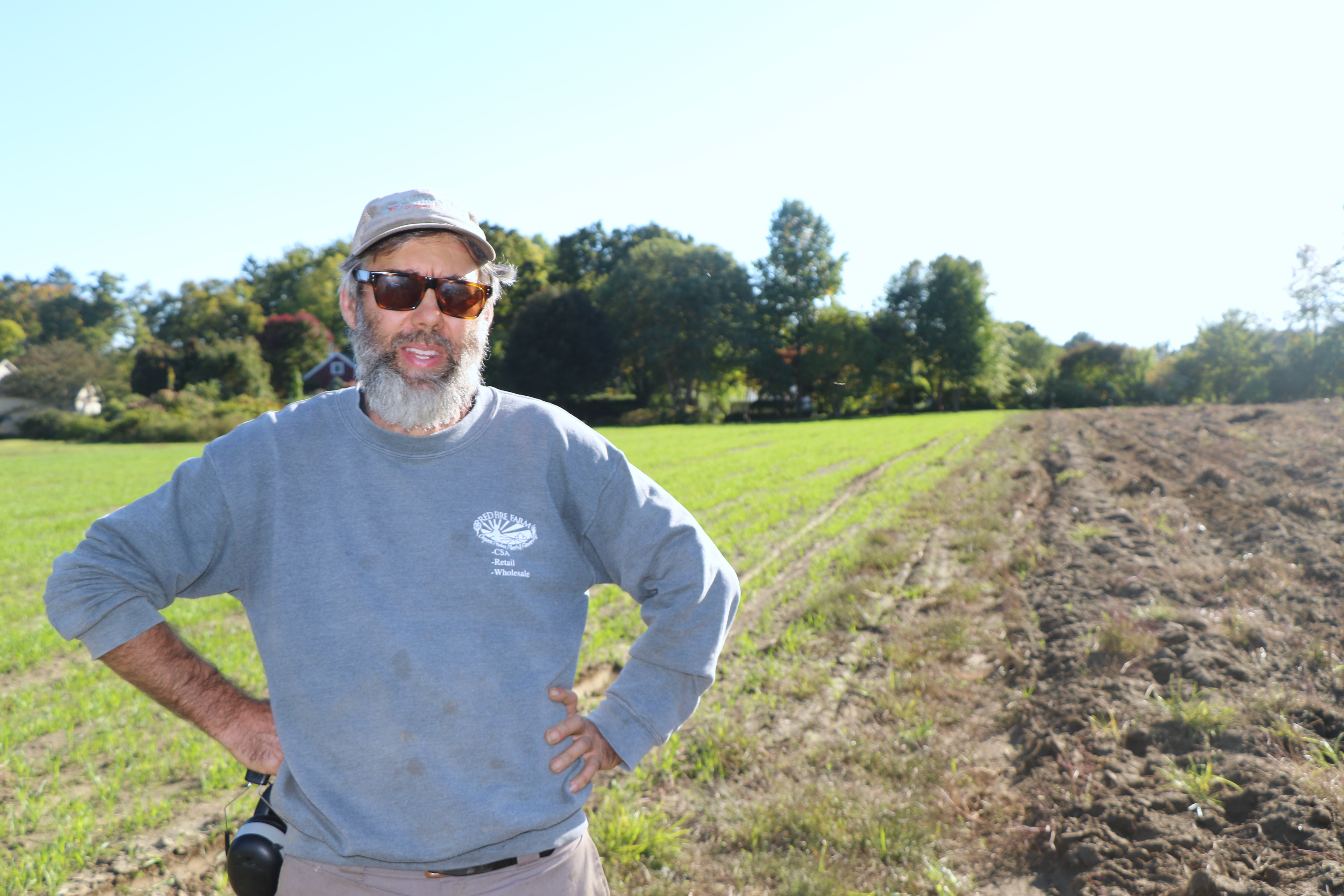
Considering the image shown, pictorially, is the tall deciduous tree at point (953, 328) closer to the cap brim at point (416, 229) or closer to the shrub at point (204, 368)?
the shrub at point (204, 368)

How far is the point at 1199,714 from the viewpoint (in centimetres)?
466

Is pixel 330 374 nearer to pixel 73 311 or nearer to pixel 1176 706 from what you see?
pixel 73 311

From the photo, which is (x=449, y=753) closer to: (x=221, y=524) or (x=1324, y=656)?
(x=221, y=524)

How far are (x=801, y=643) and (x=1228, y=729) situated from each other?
3.06 m

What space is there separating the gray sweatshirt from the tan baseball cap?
522 millimetres

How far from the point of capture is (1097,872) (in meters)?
3.46

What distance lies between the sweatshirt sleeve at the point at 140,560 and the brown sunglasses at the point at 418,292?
2.13ft

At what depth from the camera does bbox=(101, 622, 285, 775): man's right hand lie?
1.92m

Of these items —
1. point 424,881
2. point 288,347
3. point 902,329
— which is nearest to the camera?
point 424,881

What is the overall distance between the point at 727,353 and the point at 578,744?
53.5 m

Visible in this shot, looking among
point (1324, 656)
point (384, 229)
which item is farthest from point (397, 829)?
point (1324, 656)

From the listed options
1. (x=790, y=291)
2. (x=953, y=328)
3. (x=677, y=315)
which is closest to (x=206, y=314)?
(x=677, y=315)

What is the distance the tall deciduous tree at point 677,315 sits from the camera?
52750 mm

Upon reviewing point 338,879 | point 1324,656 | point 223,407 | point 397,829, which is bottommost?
point 223,407
